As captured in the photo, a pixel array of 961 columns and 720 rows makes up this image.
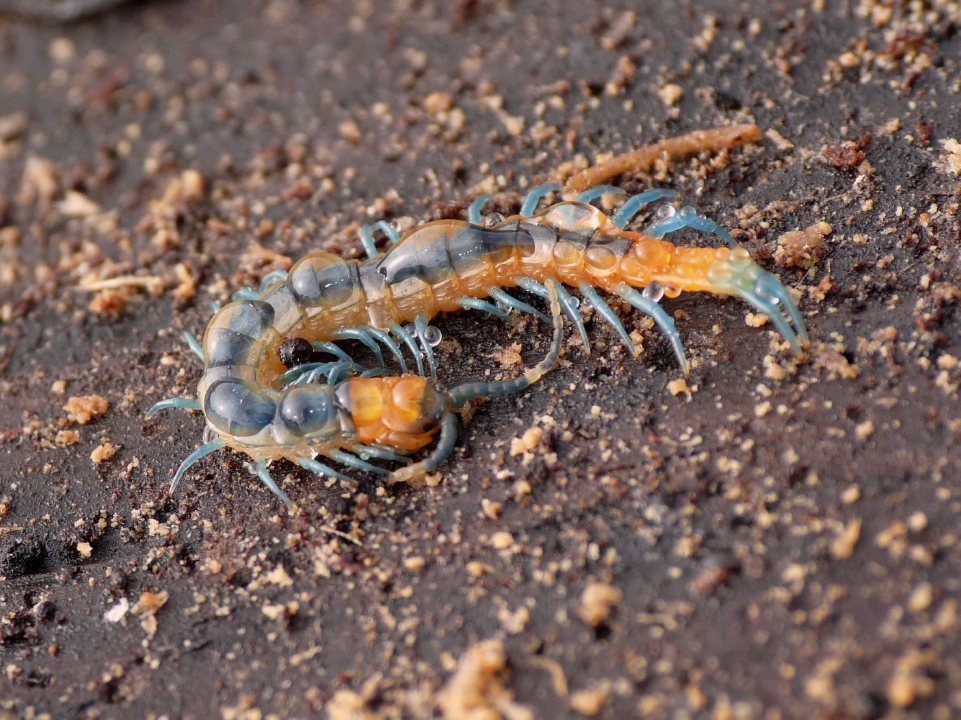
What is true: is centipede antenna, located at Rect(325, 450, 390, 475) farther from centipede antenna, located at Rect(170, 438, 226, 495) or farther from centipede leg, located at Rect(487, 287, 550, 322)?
centipede leg, located at Rect(487, 287, 550, 322)

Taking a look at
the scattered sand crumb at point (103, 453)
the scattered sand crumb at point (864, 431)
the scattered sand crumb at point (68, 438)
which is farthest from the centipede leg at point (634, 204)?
the scattered sand crumb at point (68, 438)

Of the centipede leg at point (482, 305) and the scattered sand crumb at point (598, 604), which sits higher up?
the centipede leg at point (482, 305)

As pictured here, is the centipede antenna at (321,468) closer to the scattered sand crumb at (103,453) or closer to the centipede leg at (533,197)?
the scattered sand crumb at (103,453)

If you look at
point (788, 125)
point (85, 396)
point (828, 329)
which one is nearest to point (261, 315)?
point (85, 396)

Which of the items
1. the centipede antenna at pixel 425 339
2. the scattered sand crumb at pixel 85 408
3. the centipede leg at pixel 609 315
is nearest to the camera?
the centipede leg at pixel 609 315

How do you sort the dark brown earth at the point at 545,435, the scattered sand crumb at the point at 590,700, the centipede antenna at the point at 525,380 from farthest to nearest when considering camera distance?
1. the centipede antenna at the point at 525,380
2. the dark brown earth at the point at 545,435
3. the scattered sand crumb at the point at 590,700

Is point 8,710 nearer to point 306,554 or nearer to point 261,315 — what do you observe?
point 306,554

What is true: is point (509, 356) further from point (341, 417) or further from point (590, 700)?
point (590, 700)

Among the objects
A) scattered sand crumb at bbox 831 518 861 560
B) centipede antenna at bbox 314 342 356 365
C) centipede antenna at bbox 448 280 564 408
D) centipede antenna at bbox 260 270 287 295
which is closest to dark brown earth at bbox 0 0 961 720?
scattered sand crumb at bbox 831 518 861 560
